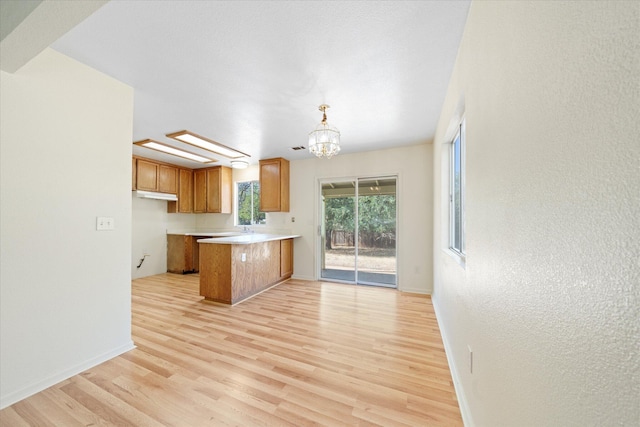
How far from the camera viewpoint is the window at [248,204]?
5.58 metres

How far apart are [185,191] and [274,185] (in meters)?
2.34

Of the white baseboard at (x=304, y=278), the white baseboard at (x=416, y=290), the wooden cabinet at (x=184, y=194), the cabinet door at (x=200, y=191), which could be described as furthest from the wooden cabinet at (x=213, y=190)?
the white baseboard at (x=416, y=290)

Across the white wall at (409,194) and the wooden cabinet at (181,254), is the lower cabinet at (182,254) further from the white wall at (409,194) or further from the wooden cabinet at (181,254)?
the white wall at (409,194)

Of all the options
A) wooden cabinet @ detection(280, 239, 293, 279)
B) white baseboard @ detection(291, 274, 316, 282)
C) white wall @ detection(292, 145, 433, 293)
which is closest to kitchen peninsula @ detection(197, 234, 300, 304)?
wooden cabinet @ detection(280, 239, 293, 279)

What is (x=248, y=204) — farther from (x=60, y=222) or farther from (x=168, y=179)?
(x=60, y=222)

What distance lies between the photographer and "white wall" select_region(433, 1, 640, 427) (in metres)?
0.40

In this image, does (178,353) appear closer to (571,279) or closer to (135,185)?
(571,279)

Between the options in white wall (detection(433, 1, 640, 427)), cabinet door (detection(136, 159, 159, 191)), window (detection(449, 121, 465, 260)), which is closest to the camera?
white wall (detection(433, 1, 640, 427))

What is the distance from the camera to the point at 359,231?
14.8ft

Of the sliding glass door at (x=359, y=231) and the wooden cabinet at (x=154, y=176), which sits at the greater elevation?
the wooden cabinet at (x=154, y=176)

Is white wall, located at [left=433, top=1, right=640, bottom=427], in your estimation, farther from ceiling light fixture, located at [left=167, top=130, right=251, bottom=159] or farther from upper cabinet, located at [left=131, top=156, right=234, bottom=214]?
upper cabinet, located at [left=131, top=156, right=234, bottom=214]

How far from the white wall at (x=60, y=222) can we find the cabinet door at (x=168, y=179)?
3318 millimetres

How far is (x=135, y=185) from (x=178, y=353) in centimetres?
381

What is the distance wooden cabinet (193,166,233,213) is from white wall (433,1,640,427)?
5303mm
